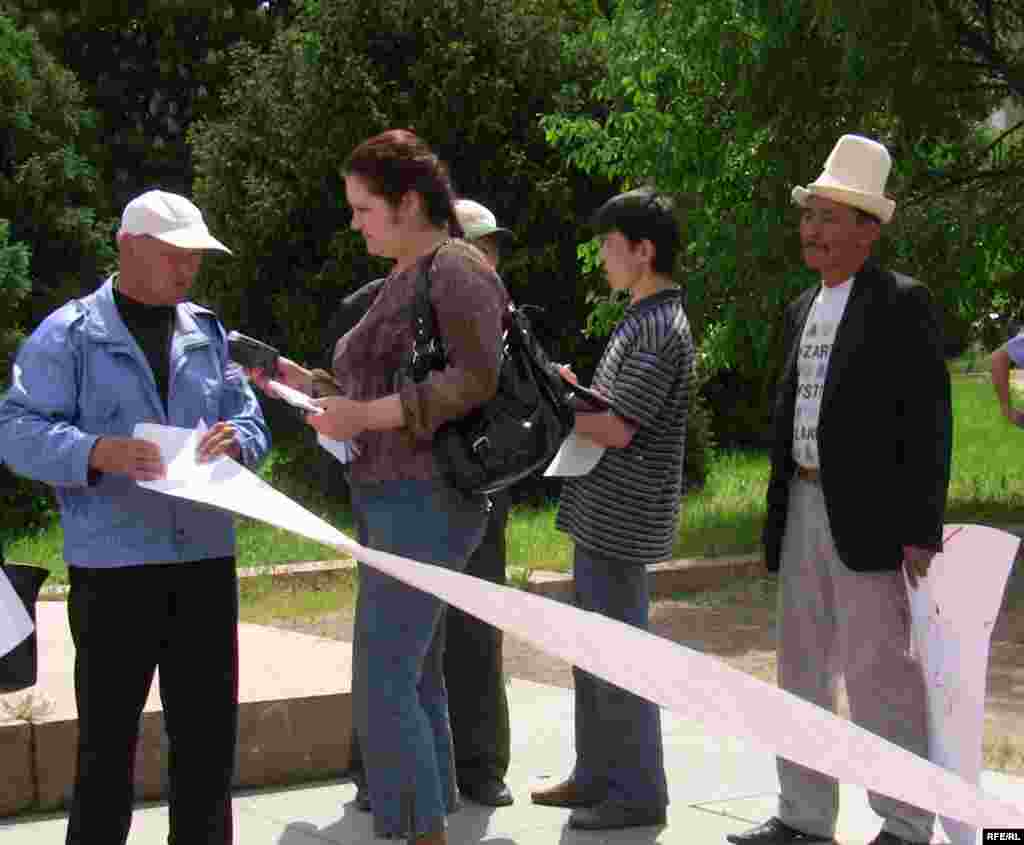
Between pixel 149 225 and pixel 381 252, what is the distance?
21.8 inches

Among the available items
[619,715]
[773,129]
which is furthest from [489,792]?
[773,129]

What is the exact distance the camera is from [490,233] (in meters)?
5.82

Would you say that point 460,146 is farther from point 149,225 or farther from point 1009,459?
point 149,225

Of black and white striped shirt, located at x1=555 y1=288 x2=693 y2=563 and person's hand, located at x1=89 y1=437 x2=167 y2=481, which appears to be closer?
person's hand, located at x1=89 y1=437 x2=167 y2=481

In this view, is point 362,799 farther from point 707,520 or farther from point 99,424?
point 707,520

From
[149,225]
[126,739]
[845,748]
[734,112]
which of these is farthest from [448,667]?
[734,112]

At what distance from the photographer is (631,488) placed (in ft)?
17.5

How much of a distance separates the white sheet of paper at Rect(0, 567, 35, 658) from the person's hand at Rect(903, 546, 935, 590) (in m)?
2.16

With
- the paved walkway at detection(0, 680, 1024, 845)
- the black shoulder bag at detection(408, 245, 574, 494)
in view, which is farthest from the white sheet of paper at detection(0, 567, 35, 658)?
the paved walkway at detection(0, 680, 1024, 845)

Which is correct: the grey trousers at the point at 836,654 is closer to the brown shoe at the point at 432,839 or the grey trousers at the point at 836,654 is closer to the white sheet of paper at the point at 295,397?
the brown shoe at the point at 432,839

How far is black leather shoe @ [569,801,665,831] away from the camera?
17.6ft

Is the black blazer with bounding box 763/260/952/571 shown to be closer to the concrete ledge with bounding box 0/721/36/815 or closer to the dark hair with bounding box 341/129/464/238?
the dark hair with bounding box 341/129/464/238

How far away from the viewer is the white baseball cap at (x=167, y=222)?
14.5 ft

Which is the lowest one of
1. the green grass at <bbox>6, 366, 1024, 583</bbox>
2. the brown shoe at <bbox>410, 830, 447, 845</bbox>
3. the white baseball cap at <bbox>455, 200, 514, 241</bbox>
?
the green grass at <bbox>6, 366, 1024, 583</bbox>
